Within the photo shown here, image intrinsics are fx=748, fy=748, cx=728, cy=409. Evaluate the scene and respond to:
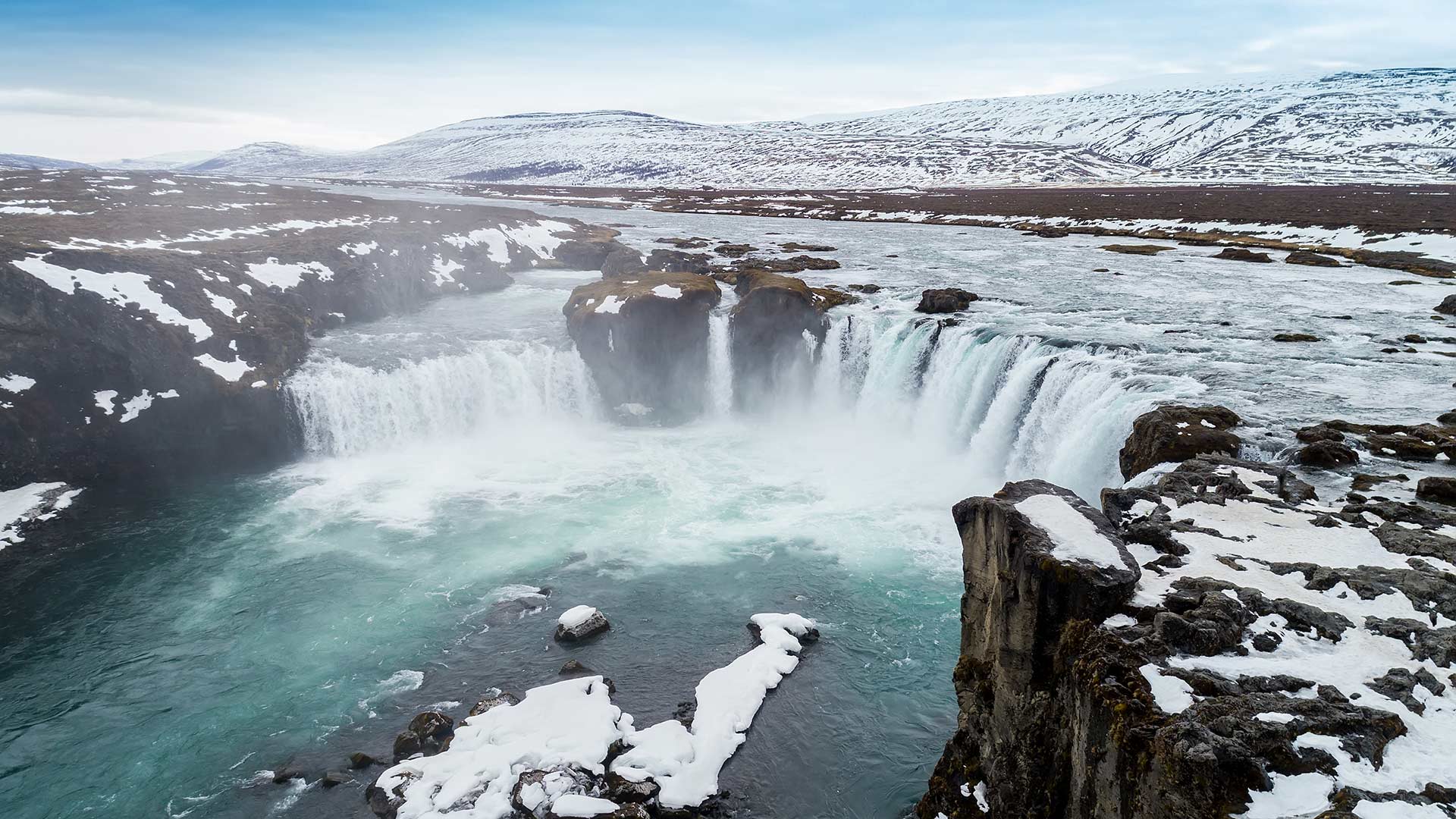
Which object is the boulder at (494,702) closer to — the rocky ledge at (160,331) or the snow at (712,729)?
the snow at (712,729)

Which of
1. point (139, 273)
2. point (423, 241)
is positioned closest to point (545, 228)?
point (423, 241)

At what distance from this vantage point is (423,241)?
169ft

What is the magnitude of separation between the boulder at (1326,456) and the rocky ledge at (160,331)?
33665 millimetres

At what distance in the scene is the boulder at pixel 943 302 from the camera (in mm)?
34219

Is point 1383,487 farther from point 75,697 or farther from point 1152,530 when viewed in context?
point 75,697

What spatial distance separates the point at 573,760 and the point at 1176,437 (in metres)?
14.7

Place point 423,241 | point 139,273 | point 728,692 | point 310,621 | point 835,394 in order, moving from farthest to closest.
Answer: point 423,241, point 835,394, point 139,273, point 310,621, point 728,692

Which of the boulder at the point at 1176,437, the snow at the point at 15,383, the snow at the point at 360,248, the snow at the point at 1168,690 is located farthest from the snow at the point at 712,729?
the snow at the point at 360,248

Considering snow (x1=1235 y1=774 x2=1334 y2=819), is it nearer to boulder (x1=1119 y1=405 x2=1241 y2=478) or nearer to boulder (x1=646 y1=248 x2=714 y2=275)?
boulder (x1=1119 y1=405 x2=1241 y2=478)

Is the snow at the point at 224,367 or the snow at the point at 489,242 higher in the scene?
the snow at the point at 489,242

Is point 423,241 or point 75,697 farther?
point 423,241

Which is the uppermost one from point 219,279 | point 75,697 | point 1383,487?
point 219,279

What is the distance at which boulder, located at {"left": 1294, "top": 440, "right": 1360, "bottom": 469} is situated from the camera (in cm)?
1560

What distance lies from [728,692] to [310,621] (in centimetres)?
1138
